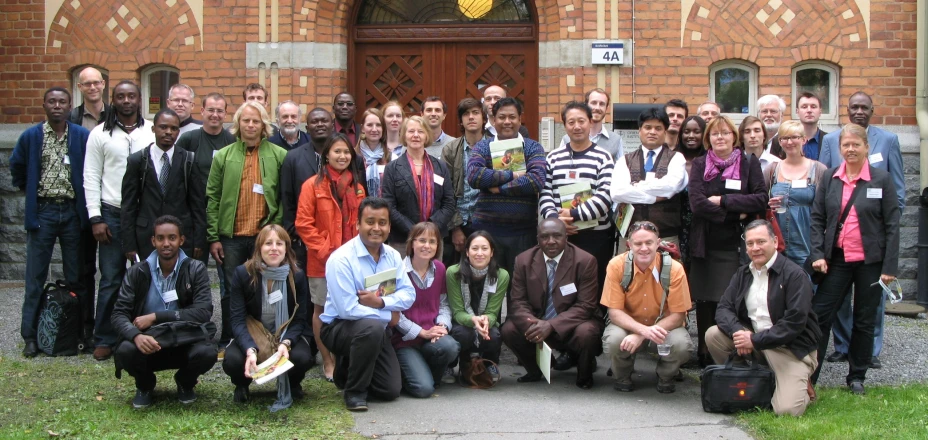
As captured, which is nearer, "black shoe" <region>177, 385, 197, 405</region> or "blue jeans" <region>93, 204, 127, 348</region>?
"black shoe" <region>177, 385, 197, 405</region>

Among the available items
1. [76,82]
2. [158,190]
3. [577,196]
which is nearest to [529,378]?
[577,196]

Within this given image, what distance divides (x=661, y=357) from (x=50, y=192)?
4.96 meters

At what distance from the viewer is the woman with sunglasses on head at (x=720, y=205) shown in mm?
7137

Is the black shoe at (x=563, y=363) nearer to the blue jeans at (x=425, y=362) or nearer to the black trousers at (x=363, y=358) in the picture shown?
the blue jeans at (x=425, y=362)

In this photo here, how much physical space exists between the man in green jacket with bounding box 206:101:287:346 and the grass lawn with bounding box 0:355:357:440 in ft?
3.24

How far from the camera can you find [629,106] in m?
9.21

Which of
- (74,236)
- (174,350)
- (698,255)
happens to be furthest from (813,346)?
(74,236)

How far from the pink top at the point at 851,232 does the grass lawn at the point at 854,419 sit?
0.94 meters

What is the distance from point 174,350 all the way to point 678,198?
12.3 feet

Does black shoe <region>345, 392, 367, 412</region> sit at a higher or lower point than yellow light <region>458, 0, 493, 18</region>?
lower

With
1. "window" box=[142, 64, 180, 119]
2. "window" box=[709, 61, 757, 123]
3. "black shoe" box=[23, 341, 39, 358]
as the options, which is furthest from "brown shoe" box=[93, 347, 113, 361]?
"window" box=[709, 61, 757, 123]

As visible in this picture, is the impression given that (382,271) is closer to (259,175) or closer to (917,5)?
(259,175)

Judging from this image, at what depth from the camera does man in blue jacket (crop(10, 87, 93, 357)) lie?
8016mm

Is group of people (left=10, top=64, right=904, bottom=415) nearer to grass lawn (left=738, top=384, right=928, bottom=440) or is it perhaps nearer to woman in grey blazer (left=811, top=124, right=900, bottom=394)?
woman in grey blazer (left=811, top=124, right=900, bottom=394)
